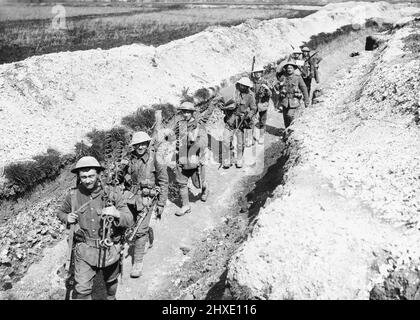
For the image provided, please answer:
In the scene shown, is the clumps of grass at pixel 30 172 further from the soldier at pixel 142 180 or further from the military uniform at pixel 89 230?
the military uniform at pixel 89 230

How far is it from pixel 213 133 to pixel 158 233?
598 centimetres

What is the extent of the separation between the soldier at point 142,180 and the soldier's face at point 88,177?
112 cm

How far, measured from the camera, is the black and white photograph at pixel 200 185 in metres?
5.38

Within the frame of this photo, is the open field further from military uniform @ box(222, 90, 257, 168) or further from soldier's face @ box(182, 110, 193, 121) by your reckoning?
soldier's face @ box(182, 110, 193, 121)

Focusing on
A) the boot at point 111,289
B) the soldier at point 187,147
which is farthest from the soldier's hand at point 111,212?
the soldier at point 187,147

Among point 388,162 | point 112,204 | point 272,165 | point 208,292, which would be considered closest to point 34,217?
point 112,204

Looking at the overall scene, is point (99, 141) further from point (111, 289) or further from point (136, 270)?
point (111, 289)

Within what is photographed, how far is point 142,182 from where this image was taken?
22.5 ft

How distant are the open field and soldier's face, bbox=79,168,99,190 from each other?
16.9m

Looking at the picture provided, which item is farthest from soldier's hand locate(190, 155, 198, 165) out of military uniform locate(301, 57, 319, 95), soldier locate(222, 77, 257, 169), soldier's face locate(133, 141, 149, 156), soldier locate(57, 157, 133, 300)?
military uniform locate(301, 57, 319, 95)

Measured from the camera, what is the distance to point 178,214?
880 cm

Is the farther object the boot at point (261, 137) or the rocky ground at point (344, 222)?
the boot at point (261, 137)

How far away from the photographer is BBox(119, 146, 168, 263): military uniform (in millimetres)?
6762

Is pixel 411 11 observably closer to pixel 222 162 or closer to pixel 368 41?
pixel 368 41
